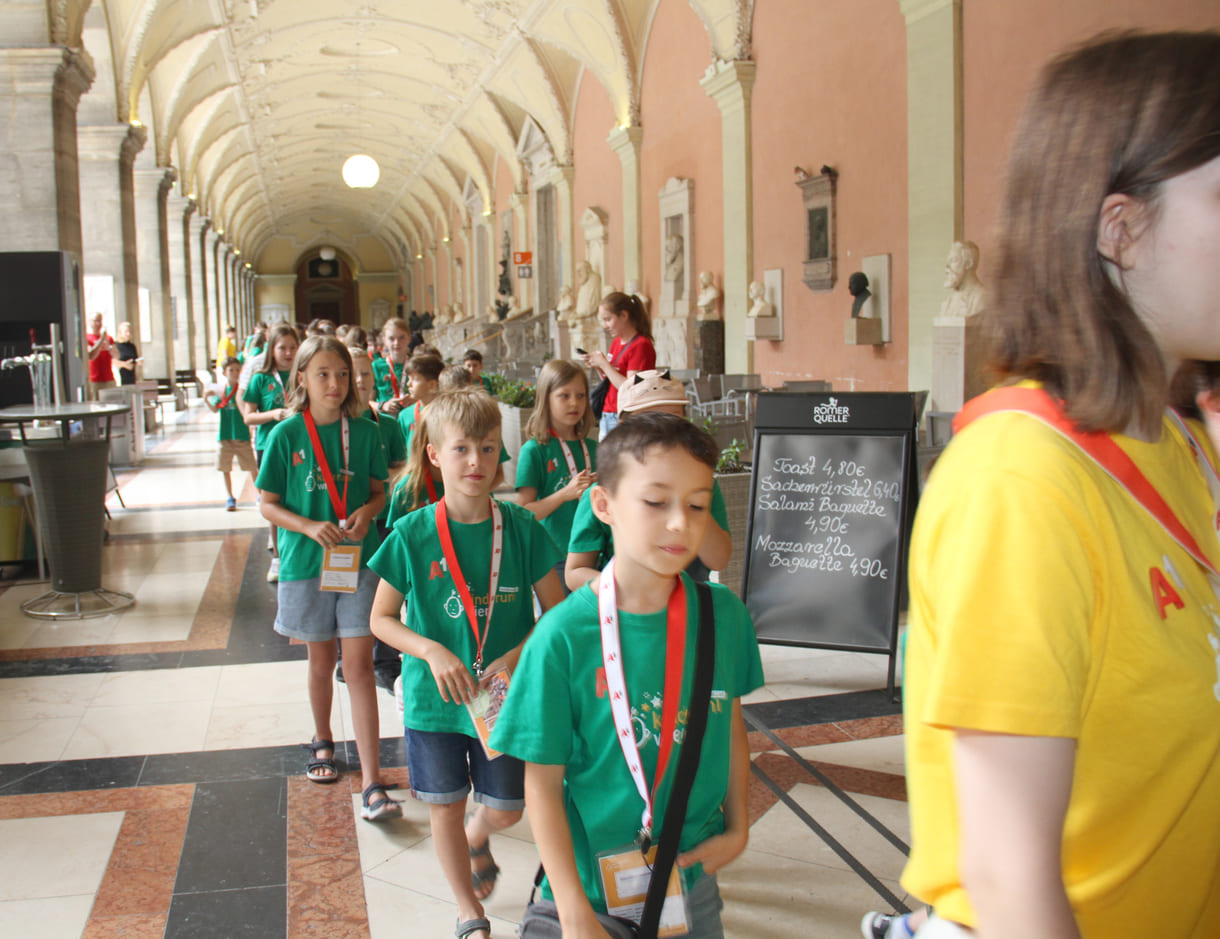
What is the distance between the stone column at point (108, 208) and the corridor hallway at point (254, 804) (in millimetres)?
11549

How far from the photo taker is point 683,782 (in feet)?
5.82

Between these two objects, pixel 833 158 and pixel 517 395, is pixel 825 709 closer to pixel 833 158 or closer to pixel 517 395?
pixel 517 395

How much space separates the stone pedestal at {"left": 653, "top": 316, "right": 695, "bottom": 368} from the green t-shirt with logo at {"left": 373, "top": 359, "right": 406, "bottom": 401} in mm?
6535

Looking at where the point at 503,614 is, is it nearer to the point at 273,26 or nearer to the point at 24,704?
the point at 24,704

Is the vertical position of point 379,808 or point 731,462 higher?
point 731,462

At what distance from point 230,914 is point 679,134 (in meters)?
15.2

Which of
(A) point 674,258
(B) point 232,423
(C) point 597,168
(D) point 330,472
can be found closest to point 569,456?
(D) point 330,472

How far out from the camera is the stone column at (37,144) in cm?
1141

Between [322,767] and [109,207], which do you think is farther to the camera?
[109,207]

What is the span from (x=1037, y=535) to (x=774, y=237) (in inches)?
518

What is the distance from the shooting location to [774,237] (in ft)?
44.6

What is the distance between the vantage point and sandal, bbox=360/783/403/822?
369cm

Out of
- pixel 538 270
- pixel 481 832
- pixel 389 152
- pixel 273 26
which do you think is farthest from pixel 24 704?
pixel 389 152

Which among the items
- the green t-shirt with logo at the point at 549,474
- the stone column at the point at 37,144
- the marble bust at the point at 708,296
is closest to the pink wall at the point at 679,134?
the marble bust at the point at 708,296
